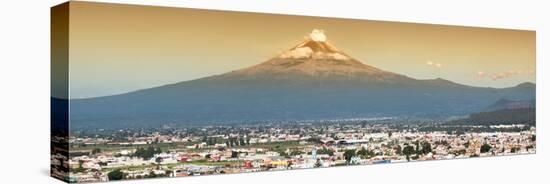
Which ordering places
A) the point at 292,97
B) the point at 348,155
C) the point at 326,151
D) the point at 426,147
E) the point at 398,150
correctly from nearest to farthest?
the point at 292,97, the point at 326,151, the point at 348,155, the point at 398,150, the point at 426,147

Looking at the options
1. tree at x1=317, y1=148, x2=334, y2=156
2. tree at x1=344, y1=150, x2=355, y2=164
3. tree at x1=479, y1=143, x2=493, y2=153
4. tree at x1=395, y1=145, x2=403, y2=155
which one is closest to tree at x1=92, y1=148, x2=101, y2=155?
tree at x1=317, y1=148, x2=334, y2=156

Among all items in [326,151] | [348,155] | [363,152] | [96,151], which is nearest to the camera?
[96,151]

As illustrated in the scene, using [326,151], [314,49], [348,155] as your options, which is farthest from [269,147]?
[314,49]

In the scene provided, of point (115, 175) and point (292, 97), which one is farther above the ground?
point (292, 97)

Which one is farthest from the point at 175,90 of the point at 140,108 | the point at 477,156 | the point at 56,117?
the point at 477,156

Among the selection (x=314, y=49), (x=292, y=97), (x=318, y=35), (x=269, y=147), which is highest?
(x=318, y=35)

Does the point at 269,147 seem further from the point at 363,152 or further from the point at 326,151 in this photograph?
the point at 363,152

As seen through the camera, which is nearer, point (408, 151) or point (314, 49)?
point (314, 49)
